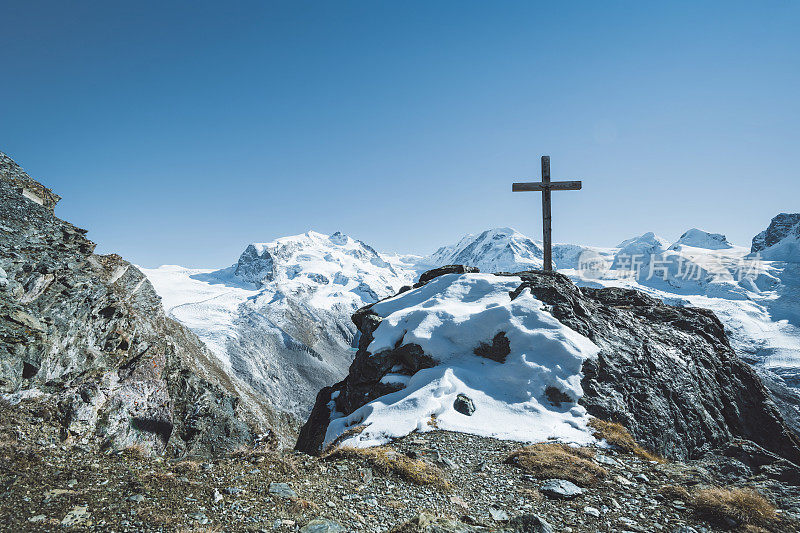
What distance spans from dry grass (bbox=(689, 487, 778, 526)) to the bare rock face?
20739mm

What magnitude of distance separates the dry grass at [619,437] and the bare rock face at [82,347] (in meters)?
20.4

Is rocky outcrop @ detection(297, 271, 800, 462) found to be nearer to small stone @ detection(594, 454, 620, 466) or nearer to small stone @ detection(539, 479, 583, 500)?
small stone @ detection(594, 454, 620, 466)

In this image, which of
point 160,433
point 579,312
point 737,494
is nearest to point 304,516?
point 737,494

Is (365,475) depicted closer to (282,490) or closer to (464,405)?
Answer: (282,490)

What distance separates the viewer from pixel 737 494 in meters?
7.89

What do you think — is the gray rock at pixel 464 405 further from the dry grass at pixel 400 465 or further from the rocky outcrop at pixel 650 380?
the dry grass at pixel 400 465

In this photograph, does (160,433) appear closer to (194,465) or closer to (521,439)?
(194,465)

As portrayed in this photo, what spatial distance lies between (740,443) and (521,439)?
8.19 m

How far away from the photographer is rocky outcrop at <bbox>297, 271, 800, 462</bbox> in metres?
14.9

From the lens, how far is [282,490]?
7.50 m

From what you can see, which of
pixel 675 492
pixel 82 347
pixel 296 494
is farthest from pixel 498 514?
pixel 82 347

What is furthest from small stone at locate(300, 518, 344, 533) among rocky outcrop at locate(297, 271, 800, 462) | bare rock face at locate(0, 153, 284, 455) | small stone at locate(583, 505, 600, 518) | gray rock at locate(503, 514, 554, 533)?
bare rock face at locate(0, 153, 284, 455)

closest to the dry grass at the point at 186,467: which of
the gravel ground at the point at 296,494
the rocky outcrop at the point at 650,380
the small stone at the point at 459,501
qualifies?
the gravel ground at the point at 296,494

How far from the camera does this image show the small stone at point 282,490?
7.30 m
